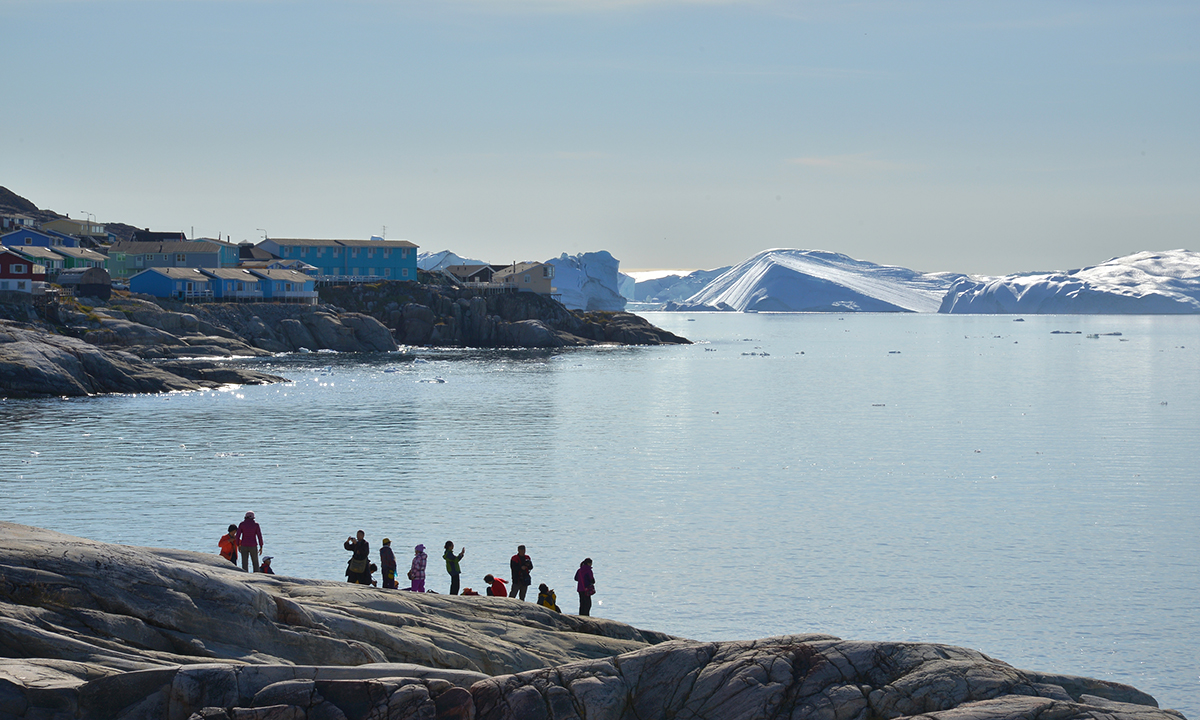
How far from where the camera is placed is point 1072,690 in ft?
46.1

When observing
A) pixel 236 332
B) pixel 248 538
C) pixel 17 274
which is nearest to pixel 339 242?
pixel 236 332

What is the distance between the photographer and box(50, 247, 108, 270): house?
419 ft

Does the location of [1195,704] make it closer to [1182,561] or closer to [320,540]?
[1182,561]

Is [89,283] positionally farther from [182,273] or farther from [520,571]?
[520,571]

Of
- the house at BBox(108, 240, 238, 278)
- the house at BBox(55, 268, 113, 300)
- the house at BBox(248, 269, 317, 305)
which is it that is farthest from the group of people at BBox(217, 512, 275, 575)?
the house at BBox(108, 240, 238, 278)

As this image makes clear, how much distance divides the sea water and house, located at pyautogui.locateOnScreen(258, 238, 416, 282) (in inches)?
2662

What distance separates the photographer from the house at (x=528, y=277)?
16325 cm

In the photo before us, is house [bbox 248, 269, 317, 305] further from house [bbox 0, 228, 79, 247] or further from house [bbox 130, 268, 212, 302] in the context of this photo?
house [bbox 0, 228, 79, 247]

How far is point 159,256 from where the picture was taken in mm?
135750

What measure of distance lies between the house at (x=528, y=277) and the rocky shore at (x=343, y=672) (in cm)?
14709

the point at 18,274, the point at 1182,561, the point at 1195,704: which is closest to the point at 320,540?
the point at 1195,704

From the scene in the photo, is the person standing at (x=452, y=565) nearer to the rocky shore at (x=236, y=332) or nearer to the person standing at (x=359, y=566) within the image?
the person standing at (x=359, y=566)

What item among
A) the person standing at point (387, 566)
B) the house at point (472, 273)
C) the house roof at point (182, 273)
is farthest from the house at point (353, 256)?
the person standing at point (387, 566)

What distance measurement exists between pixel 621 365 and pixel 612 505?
82952mm
